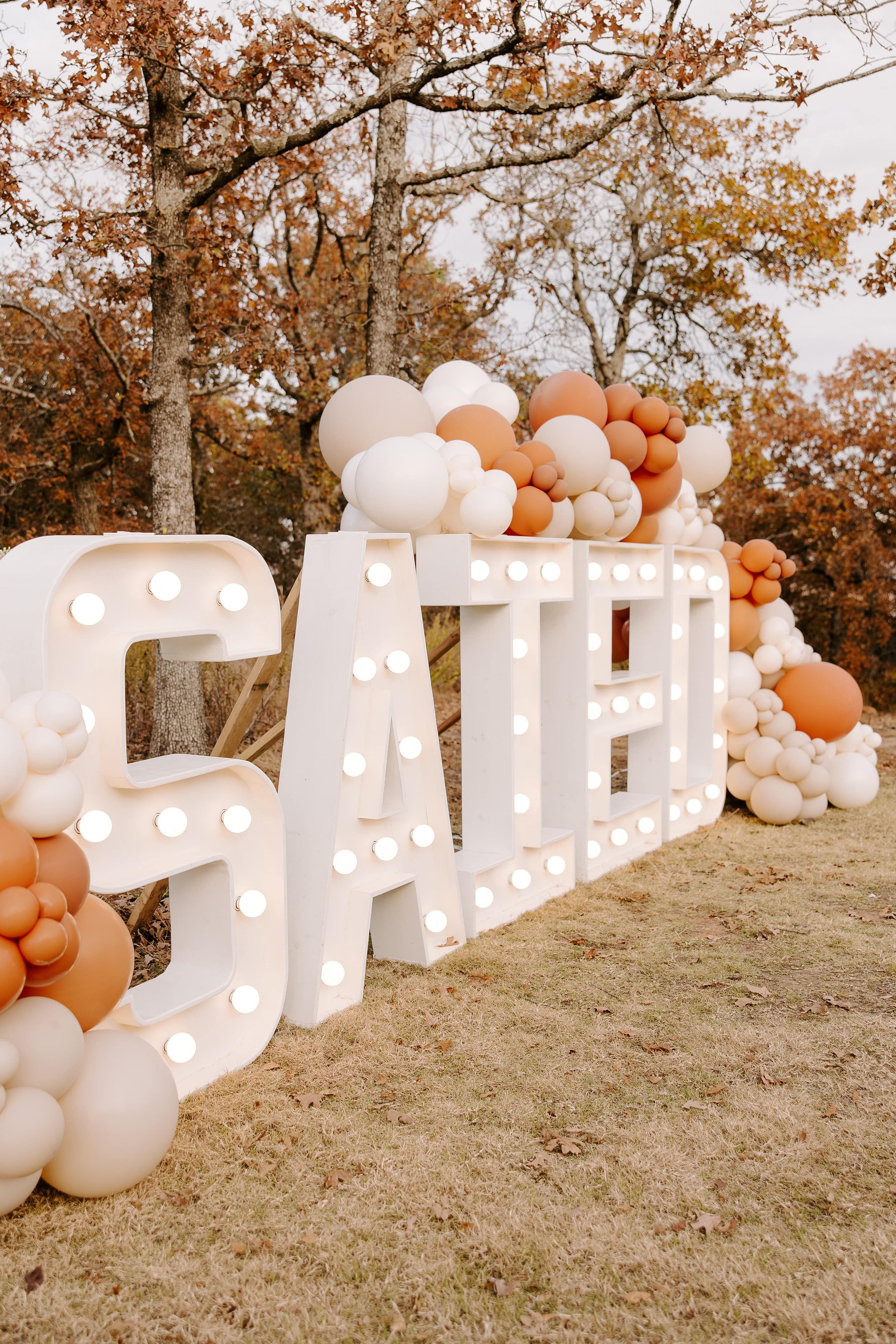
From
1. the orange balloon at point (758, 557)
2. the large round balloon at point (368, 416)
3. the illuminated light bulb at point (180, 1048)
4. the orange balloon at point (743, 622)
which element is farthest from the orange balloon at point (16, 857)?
the orange balloon at point (758, 557)

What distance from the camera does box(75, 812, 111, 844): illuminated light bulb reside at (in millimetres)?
2713

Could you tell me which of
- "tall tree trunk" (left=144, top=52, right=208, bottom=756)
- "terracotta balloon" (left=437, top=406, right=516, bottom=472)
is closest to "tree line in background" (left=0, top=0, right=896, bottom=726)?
"tall tree trunk" (left=144, top=52, right=208, bottom=756)

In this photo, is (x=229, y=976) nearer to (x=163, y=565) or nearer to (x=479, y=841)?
(x=163, y=565)

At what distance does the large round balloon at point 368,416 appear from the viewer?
4.41 metres

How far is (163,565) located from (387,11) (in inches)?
208

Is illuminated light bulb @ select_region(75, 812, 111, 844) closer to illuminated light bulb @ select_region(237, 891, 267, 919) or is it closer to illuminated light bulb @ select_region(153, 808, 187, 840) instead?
illuminated light bulb @ select_region(153, 808, 187, 840)

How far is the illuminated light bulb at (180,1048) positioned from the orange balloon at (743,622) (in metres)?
4.66

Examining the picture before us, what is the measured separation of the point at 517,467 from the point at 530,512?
0.70ft

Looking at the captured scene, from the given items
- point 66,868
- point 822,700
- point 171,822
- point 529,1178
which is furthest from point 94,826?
point 822,700

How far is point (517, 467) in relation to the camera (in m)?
4.61

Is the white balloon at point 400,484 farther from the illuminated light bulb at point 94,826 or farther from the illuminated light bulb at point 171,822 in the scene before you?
the illuminated light bulb at point 94,826

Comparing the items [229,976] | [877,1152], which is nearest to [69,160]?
[229,976]

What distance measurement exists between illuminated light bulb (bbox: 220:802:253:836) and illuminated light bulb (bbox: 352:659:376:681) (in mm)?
733

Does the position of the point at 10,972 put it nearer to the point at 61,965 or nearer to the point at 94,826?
the point at 61,965
